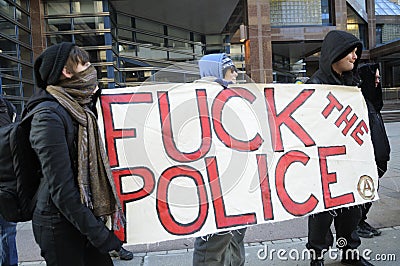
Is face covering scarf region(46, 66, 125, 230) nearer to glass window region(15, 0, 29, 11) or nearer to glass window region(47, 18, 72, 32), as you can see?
glass window region(15, 0, 29, 11)

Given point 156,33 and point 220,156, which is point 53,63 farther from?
point 156,33

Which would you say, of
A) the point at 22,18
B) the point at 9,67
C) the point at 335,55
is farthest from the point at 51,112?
the point at 22,18

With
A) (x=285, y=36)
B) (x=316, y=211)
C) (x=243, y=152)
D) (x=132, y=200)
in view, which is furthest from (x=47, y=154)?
(x=285, y=36)

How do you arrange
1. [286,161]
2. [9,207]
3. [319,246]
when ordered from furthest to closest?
[319,246] < [286,161] < [9,207]

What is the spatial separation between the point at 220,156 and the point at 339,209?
1.36m

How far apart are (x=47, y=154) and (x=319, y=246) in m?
2.34

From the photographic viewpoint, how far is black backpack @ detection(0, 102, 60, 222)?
5.83 feet

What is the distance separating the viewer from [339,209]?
9.93ft

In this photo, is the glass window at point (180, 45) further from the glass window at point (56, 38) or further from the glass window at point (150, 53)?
the glass window at point (56, 38)

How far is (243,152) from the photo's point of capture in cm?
246

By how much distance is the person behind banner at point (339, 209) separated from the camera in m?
2.86

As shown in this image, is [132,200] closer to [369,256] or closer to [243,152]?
[243,152]

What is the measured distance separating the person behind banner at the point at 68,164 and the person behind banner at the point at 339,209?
5.88 feet

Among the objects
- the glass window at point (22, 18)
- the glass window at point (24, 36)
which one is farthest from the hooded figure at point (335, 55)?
the glass window at point (22, 18)
